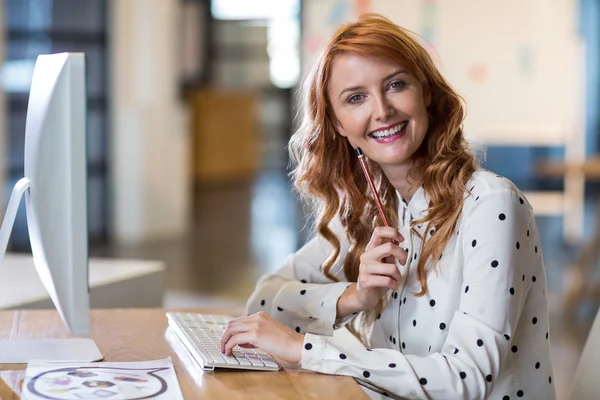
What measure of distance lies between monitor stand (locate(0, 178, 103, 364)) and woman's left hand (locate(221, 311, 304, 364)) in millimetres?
205

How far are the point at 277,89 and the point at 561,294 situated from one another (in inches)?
416

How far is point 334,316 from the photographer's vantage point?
176cm

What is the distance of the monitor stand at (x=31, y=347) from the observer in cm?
147

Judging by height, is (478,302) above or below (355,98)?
below

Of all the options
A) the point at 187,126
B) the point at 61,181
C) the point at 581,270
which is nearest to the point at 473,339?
the point at 61,181

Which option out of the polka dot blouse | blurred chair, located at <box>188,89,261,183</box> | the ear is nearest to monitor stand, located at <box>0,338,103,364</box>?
the polka dot blouse

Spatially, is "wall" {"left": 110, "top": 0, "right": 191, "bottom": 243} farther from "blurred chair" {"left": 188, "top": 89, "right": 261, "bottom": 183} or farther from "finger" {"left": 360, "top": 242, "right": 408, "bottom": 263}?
"finger" {"left": 360, "top": 242, "right": 408, "bottom": 263}

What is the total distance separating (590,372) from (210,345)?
0.64m

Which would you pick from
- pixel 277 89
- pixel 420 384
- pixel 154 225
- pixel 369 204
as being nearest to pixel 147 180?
pixel 154 225

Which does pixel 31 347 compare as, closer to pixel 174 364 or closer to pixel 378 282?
pixel 174 364

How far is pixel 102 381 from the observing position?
136 centimetres

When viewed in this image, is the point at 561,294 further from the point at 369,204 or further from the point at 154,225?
the point at 369,204

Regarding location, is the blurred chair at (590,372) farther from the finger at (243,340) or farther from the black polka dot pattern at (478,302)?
the finger at (243,340)

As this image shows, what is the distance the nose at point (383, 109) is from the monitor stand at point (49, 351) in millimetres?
588
